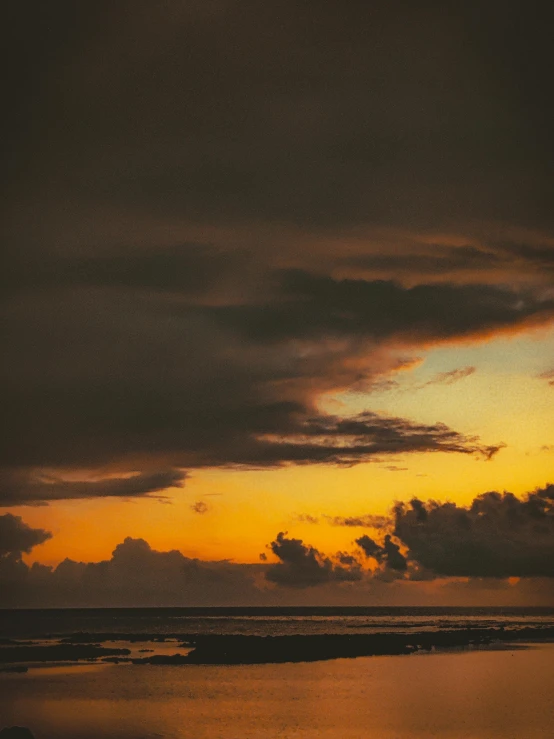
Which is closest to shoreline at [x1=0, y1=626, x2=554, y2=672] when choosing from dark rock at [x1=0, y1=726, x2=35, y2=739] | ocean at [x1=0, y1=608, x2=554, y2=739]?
ocean at [x1=0, y1=608, x2=554, y2=739]

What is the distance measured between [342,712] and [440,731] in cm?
581

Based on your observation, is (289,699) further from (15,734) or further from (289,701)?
(15,734)

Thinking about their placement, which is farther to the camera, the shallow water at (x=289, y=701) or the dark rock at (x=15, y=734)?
the shallow water at (x=289, y=701)

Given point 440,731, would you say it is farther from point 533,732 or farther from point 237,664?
point 237,664

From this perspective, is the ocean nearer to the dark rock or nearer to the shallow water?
the shallow water

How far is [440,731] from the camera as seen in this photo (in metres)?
33.8

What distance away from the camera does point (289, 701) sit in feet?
136

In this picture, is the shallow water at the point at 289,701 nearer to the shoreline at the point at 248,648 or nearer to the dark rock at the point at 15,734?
the shoreline at the point at 248,648

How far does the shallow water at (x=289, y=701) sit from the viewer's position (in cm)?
3416

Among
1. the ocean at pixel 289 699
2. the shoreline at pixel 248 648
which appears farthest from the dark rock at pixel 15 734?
the shoreline at pixel 248 648

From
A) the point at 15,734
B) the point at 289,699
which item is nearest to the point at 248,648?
the point at 289,699

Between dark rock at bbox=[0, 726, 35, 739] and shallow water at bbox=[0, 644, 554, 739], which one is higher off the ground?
dark rock at bbox=[0, 726, 35, 739]

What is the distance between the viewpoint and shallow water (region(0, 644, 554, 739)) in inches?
1345

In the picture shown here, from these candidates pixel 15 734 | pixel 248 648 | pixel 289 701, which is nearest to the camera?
pixel 15 734
